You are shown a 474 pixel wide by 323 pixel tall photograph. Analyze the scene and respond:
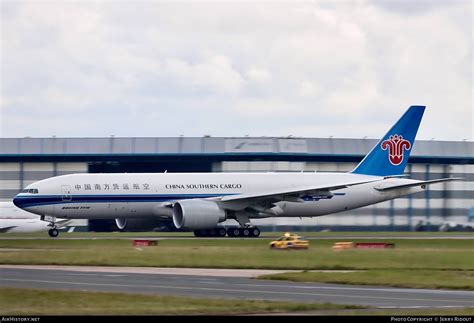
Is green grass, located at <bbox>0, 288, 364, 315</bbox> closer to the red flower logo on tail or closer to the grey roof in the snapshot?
the red flower logo on tail

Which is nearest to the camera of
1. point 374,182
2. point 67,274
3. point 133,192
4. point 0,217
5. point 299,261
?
point 67,274

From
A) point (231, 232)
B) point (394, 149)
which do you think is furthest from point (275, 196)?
point (394, 149)

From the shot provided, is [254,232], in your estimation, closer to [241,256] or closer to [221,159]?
[241,256]

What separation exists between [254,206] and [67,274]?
2681 centimetres

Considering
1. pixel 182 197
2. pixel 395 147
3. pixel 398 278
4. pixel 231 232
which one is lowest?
pixel 231 232

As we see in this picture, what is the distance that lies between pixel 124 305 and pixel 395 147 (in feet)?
141

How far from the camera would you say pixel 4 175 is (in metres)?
75.9

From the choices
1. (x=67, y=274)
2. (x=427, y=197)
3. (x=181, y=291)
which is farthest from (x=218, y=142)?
(x=181, y=291)

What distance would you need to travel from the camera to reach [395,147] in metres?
63.0

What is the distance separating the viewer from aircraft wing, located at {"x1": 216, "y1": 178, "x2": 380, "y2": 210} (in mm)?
55344

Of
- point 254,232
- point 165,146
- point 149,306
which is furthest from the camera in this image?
point 165,146

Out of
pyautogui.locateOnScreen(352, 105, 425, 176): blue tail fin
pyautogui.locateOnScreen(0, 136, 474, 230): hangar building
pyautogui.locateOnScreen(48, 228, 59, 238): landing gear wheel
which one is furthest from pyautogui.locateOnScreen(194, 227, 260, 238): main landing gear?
pyautogui.locateOnScreen(0, 136, 474, 230): hangar building

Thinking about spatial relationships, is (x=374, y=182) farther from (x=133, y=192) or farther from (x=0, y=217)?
(x=0, y=217)

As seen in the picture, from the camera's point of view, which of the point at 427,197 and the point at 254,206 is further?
the point at 427,197
